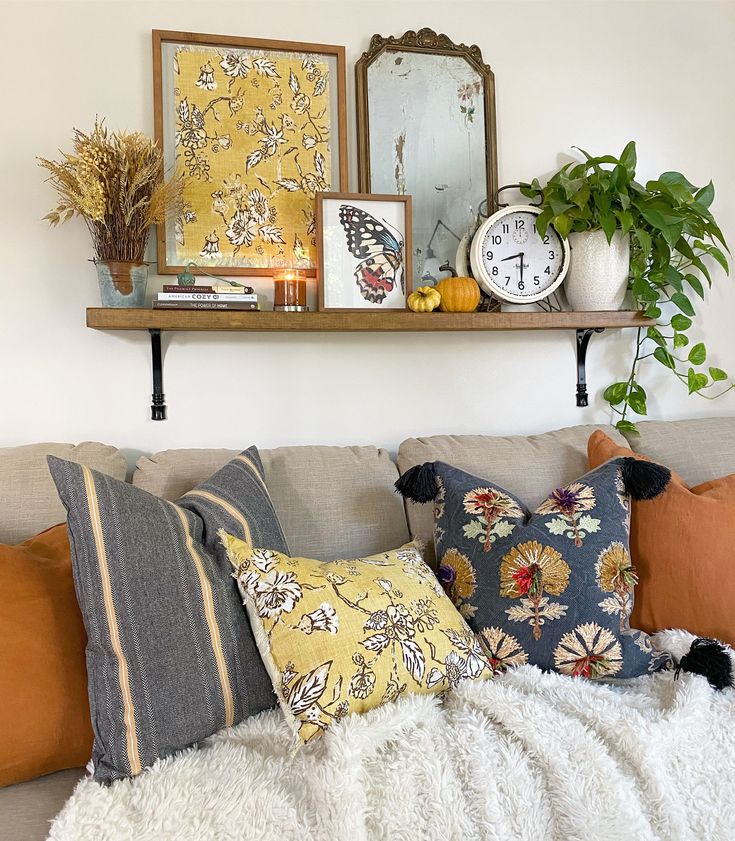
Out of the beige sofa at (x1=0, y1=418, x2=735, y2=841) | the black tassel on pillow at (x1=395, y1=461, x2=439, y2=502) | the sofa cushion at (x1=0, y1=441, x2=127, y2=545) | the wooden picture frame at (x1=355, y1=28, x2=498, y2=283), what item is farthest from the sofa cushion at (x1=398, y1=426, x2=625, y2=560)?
the sofa cushion at (x1=0, y1=441, x2=127, y2=545)

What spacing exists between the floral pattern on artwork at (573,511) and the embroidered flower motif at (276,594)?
51 cm

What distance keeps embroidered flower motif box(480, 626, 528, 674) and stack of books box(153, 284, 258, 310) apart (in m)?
0.91

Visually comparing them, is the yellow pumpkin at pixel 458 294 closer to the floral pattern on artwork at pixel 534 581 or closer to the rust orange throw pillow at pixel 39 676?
the floral pattern on artwork at pixel 534 581

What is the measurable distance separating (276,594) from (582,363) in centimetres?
122

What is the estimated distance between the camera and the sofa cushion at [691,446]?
170 cm

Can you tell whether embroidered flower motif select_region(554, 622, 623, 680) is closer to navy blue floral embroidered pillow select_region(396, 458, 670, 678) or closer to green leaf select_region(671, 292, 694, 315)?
navy blue floral embroidered pillow select_region(396, 458, 670, 678)

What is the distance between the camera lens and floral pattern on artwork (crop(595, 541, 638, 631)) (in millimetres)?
1281

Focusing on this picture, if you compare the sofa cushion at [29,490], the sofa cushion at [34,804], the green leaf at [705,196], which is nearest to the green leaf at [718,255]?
the green leaf at [705,196]

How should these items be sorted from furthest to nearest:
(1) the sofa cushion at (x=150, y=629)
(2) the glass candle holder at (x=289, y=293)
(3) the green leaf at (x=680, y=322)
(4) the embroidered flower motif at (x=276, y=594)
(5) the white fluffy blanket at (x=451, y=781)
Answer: (3) the green leaf at (x=680, y=322), (2) the glass candle holder at (x=289, y=293), (4) the embroidered flower motif at (x=276, y=594), (1) the sofa cushion at (x=150, y=629), (5) the white fluffy blanket at (x=451, y=781)

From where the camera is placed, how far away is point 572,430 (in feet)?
5.92

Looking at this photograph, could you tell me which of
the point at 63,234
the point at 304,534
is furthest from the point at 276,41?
the point at 304,534

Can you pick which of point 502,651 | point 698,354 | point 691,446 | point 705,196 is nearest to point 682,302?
point 698,354

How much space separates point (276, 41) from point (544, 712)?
164 cm

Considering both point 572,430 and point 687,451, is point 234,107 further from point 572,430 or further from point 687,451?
point 687,451
